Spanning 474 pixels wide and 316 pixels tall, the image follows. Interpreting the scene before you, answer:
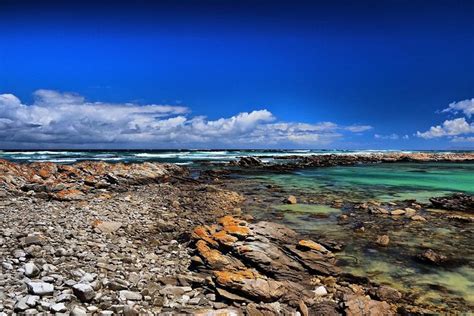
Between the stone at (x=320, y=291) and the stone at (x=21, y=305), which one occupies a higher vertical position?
the stone at (x=21, y=305)

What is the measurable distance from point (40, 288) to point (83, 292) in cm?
68

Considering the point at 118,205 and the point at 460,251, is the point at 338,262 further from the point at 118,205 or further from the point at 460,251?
the point at 118,205

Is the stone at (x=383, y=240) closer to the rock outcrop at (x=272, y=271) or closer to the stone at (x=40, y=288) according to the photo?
the rock outcrop at (x=272, y=271)

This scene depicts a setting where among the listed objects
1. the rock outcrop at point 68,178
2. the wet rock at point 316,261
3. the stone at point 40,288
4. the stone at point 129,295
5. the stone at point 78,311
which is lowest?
the wet rock at point 316,261

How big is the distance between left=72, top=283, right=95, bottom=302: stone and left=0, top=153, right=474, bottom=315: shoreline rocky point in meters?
0.02

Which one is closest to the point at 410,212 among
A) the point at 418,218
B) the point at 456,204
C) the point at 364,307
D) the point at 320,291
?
the point at 418,218

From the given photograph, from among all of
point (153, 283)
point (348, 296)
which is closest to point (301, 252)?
point (348, 296)

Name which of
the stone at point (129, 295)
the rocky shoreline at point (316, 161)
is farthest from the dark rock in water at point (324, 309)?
the rocky shoreline at point (316, 161)

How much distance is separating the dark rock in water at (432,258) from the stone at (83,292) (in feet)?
27.3

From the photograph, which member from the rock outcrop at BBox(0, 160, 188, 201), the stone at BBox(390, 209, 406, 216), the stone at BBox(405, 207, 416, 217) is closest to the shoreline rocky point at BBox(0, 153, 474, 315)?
the rock outcrop at BBox(0, 160, 188, 201)

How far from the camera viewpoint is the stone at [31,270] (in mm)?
6043

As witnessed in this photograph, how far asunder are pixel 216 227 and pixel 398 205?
12.1 metres

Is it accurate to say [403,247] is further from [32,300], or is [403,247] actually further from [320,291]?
→ [32,300]

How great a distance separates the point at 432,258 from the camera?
30.1 ft
